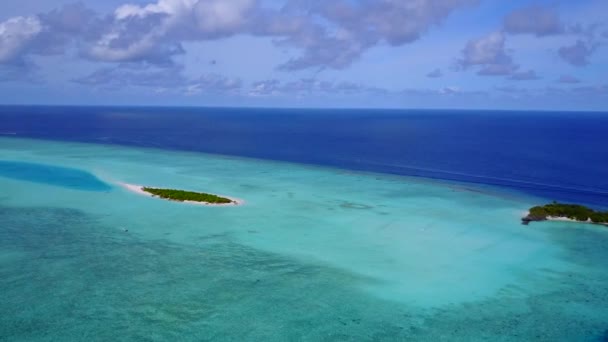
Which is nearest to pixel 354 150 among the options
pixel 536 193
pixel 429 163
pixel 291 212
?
pixel 429 163

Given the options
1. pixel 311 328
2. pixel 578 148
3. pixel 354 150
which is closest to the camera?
pixel 311 328

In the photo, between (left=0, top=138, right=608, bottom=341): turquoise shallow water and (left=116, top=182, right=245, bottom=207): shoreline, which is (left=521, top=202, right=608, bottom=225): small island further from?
(left=116, top=182, right=245, bottom=207): shoreline

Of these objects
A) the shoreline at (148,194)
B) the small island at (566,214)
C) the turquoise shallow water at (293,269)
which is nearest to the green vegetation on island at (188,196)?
the shoreline at (148,194)

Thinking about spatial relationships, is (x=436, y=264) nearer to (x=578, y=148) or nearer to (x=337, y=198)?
(x=337, y=198)

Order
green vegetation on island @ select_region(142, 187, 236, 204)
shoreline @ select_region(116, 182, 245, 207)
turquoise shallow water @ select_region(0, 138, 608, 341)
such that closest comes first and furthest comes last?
turquoise shallow water @ select_region(0, 138, 608, 341)
shoreline @ select_region(116, 182, 245, 207)
green vegetation on island @ select_region(142, 187, 236, 204)

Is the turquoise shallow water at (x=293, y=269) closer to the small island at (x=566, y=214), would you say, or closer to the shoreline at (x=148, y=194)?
the shoreline at (x=148, y=194)

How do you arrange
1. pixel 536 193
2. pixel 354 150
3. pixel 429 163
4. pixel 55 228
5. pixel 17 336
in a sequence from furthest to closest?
pixel 354 150
pixel 429 163
pixel 536 193
pixel 55 228
pixel 17 336

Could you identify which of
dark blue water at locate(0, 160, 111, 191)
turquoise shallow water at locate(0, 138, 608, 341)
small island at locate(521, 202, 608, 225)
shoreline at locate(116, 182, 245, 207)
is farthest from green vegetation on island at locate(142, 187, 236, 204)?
small island at locate(521, 202, 608, 225)

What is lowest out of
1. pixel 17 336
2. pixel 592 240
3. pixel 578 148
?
pixel 17 336
